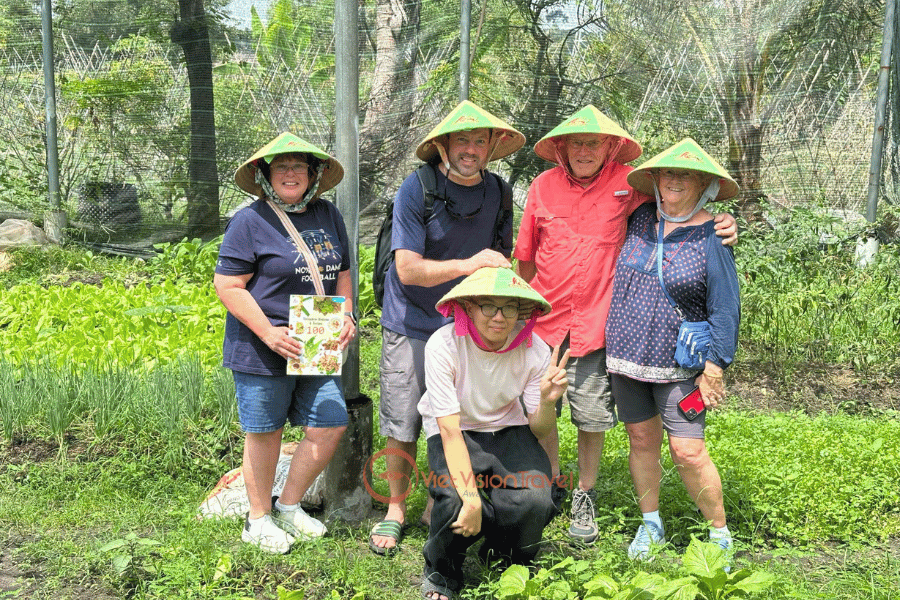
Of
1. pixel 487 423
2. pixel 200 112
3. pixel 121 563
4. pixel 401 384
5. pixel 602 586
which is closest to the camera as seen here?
pixel 602 586

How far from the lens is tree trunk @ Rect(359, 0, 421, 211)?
26.3ft

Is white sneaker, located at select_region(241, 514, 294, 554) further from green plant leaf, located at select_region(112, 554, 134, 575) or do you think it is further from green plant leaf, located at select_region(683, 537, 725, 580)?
green plant leaf, located at select_region(683, 537, 725, 580)

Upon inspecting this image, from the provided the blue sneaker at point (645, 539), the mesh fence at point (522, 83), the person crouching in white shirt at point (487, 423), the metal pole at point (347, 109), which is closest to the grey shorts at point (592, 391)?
the person crouching in white shirt at point (487, 423)

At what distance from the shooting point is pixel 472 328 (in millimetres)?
3391

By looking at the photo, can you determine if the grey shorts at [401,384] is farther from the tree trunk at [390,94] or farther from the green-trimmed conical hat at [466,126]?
the tree trunk at [390,94]

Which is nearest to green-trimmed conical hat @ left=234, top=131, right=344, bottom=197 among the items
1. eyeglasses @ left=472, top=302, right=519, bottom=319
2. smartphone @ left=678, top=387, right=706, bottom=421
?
eyeglasses @ left=472, top=302, right=519, bottom=319

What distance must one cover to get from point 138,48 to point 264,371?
651cm

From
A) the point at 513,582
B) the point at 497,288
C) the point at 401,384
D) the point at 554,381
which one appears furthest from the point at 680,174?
the point at 513,582

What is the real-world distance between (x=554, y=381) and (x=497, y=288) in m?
0.39

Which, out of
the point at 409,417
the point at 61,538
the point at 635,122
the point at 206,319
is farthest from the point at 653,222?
the point at 635,122

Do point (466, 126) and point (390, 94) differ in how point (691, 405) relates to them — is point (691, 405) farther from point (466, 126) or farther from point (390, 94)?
point (390, 94)

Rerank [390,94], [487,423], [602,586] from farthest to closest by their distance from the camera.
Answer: [390,94], [487,423], [602,586]

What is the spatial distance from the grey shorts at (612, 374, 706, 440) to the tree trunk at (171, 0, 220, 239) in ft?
20.1

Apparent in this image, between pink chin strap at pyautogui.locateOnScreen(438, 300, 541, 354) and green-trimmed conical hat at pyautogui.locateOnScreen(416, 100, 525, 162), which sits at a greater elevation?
green-trimmed conical hat at pyautogui.locateOnScreen(416, 100, 525, 162)
